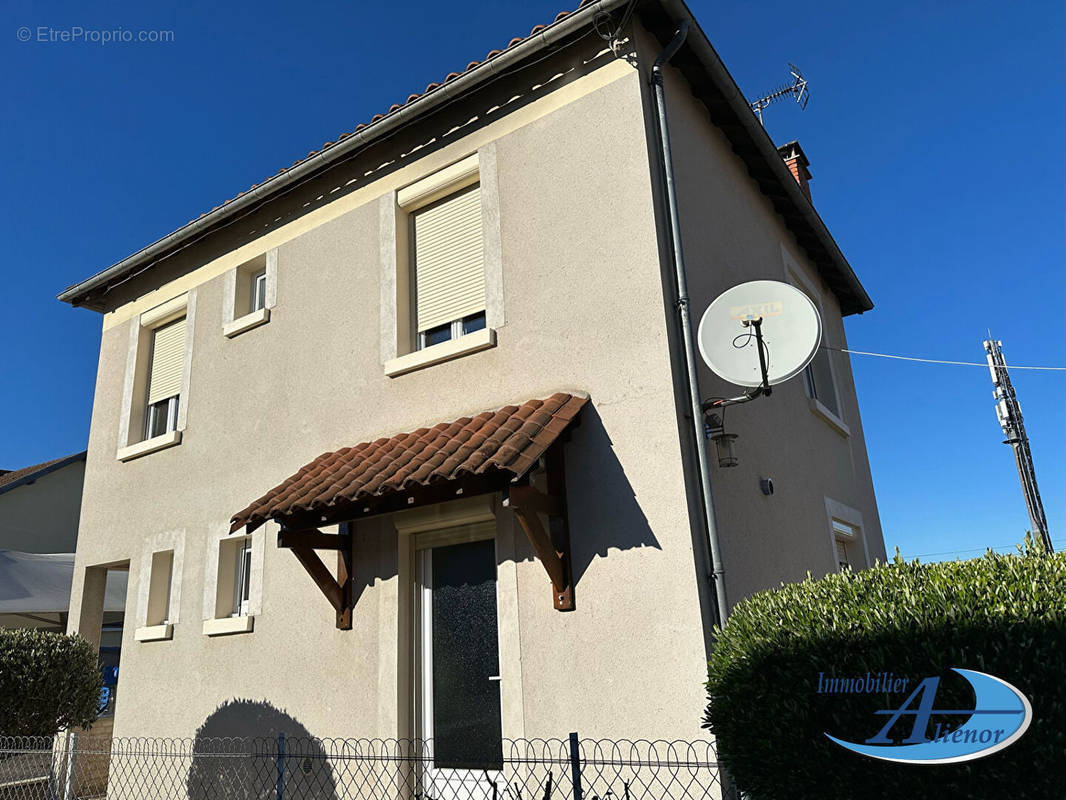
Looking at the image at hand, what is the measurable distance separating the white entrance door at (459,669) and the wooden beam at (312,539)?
81cm

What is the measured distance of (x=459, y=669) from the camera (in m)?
6.91

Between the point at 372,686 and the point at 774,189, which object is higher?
the point at 774,189

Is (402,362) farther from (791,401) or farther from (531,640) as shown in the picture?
(791,401)

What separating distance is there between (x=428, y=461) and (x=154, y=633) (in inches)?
195

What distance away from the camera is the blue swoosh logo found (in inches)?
134

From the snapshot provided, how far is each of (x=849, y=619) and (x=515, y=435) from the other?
2.78 m

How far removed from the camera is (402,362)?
25.2 feet

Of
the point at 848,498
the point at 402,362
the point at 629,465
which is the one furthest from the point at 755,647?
the point at 848,498

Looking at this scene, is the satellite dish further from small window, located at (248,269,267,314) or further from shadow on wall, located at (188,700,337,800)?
small window, located at (248,269,267,314)

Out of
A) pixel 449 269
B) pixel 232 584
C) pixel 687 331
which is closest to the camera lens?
pixel 687 331

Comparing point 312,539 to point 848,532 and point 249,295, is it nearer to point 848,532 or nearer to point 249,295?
point 249,295

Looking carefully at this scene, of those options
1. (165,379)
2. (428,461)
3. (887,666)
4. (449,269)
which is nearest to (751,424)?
(428,461)

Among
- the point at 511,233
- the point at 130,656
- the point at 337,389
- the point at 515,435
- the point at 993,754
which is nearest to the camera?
the point at 993,754

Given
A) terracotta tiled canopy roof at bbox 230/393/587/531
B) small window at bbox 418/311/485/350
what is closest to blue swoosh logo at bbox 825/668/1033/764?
terracotta tiled canopy roof at bbox 230/393/587/531
